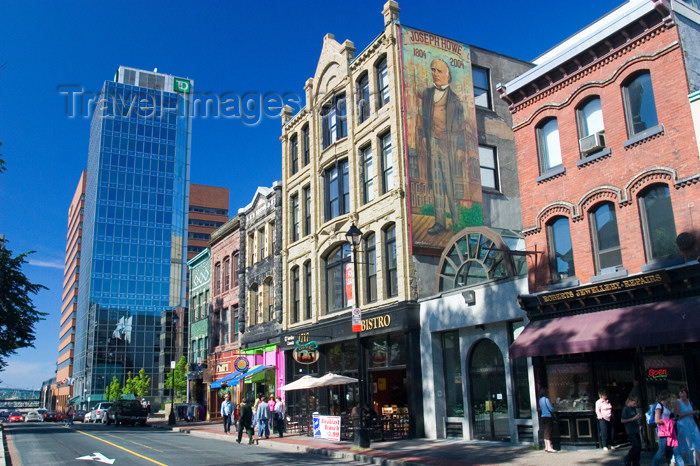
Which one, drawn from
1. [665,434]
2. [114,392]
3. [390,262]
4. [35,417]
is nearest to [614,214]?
[665,434]

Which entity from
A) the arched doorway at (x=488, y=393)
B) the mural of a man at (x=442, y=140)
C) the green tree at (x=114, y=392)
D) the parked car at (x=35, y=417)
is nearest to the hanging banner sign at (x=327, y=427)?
the arched doorway at (x=488, y=393)

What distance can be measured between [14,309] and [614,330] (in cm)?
3909

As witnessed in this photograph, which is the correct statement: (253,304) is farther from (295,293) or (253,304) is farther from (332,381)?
(332,381)

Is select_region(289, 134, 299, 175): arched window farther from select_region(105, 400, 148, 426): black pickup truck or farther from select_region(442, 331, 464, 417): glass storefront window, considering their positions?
select_region(105, 400, 148, 426): black pickup truck

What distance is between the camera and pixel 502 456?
628 inches

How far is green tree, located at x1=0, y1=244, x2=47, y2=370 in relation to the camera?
1590 inches

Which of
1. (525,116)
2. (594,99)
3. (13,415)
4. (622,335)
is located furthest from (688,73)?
(13,415)

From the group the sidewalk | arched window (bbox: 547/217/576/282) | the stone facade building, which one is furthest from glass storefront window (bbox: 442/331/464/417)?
arched window (bbox: 547/217/576/282)

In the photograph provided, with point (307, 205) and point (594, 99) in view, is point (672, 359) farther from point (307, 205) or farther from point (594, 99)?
point (307, 205)

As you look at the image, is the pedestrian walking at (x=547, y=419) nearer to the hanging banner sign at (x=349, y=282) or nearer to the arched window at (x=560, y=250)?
the arched window at (x=560, y=250)

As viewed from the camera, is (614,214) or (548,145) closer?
(614,214)

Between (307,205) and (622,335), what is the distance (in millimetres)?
20406

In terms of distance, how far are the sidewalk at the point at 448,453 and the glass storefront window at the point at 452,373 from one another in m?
1.39

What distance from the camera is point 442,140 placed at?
83.9ft
